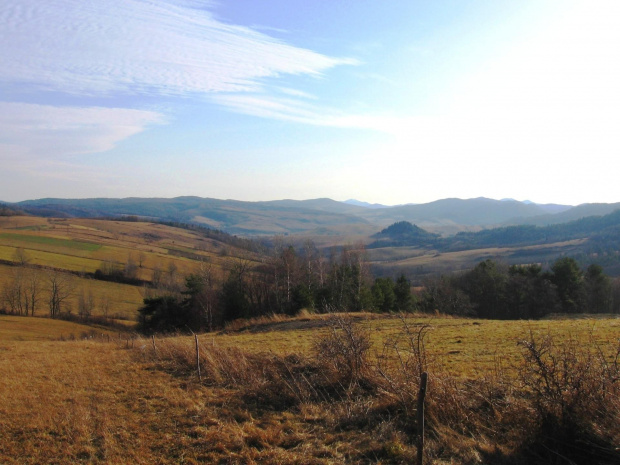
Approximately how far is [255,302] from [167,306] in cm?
1070

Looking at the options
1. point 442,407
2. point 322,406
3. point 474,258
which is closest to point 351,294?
point 322,406

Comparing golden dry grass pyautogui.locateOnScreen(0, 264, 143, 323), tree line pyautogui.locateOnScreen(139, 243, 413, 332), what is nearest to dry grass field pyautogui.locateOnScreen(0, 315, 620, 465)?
tree line pyautogui.locateOnScreen(139, 243, 413, 332)

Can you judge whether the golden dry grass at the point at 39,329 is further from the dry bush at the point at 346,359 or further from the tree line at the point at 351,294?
the dry bush at the point at 346,359

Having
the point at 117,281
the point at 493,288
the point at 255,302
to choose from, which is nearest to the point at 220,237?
the point at 117,281

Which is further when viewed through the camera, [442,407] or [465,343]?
[465,343]

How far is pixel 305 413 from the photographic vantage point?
25.5 feet

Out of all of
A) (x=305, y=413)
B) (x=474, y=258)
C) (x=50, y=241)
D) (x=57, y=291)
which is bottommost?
(x=474, y=258)

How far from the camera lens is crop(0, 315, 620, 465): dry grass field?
5789mm

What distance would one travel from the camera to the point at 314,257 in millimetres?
50688

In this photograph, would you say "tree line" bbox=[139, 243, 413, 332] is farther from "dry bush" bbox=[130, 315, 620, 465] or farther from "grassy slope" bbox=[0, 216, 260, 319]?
"dry bush" bbox=[130, 315, 620, 465]

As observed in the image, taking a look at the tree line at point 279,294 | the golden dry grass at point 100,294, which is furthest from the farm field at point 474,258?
the tree line at point 279,294

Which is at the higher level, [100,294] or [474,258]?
[100,294]

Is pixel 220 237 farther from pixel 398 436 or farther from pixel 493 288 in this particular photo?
pixel 398 436

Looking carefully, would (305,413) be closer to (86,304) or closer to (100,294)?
(86,304)
